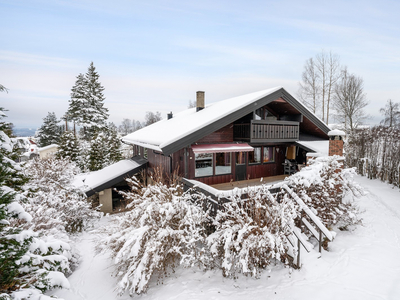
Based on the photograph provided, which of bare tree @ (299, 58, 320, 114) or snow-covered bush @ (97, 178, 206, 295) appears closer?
snow-covered bush @ (97, 178, 206, 295)

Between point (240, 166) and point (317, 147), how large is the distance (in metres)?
5.02

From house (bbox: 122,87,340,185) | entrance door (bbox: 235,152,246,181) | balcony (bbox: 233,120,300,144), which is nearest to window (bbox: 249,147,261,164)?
Answer: house (bbox: 122,87,340,185)

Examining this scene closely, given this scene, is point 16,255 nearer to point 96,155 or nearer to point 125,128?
point 96,155

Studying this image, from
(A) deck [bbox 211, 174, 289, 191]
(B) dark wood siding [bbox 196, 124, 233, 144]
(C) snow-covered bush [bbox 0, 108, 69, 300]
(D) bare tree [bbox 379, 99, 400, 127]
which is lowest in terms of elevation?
(A) deck [bbox 211, 174, 289, 191]

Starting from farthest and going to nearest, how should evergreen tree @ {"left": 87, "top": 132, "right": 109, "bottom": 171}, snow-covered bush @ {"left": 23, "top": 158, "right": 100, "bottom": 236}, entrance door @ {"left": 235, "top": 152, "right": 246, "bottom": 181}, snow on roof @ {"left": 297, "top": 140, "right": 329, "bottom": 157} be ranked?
evergreen tree @ {"left": 87, "top": 132, "right": 109, "bottom": 171}, entrance door @ {"left": 235, "top": 152, "right": 246, "bottom": 181}, snow on roof @ {"left": 297, "top": 140, "right": 329, "bottom": 157}, snow-covered bush @ {"left": 23, "top": 158, "right": 100, "bottom": 236}

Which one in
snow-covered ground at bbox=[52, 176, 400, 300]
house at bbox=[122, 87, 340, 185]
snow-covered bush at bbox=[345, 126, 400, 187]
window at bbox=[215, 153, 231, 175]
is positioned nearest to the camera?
snow-covered ground at bbox=[52, 176, 400, 300]

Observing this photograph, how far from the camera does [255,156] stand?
1395 cm

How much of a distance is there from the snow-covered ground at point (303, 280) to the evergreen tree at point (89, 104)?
30744 mm

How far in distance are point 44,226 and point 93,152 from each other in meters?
17.1

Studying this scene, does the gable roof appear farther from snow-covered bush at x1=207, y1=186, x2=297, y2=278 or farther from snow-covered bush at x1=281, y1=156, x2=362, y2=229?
snow-covered bush at x1=281, y1=156, x2=362, y2=229

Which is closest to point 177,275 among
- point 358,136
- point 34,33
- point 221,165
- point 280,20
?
point 221,165

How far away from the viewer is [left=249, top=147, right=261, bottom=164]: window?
541 inches

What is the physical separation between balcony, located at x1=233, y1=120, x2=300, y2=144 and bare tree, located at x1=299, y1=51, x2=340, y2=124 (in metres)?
15.4

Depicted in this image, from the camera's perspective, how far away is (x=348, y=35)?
1484cm
